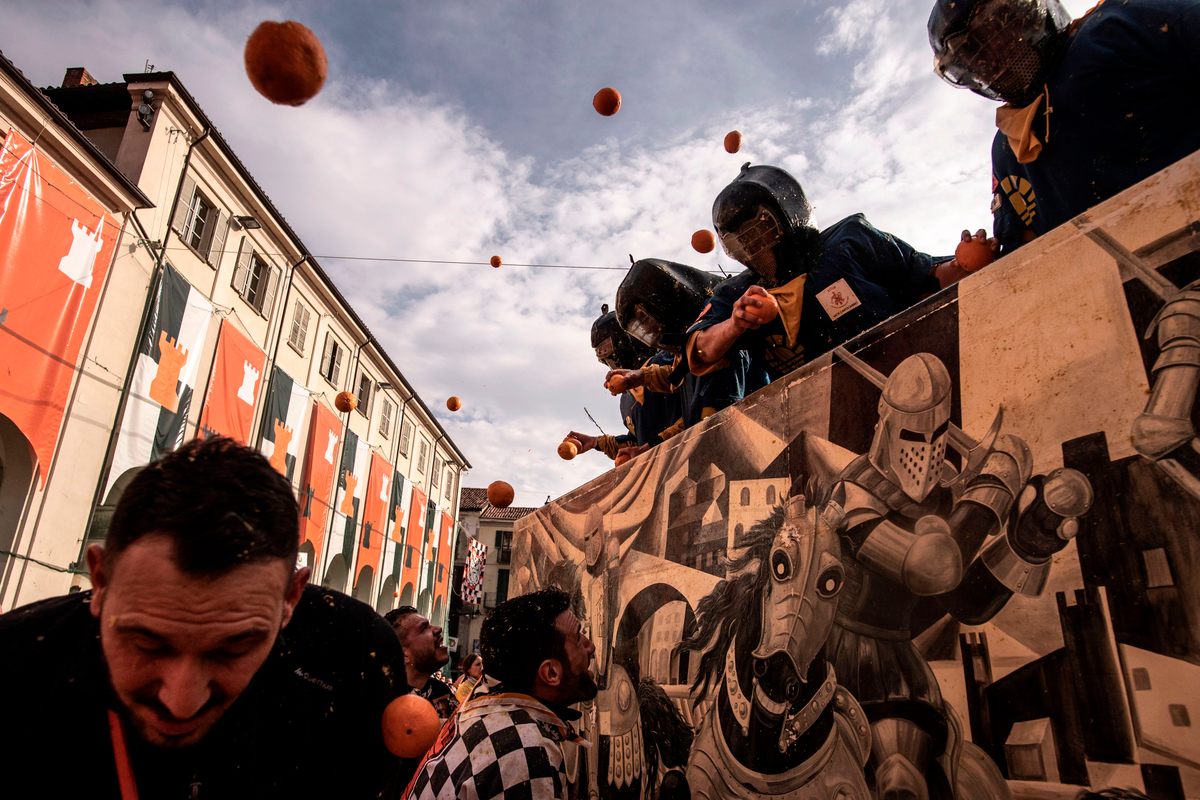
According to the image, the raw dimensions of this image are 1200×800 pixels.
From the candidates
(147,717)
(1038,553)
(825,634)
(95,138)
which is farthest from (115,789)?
(95,138)

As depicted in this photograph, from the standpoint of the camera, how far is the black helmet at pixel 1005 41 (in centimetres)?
257

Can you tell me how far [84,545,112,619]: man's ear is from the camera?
4.86 ft

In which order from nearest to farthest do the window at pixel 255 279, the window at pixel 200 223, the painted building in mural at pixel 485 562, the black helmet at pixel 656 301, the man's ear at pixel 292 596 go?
the man's ear at pixel 292 596
the black helmet at pixel 656 301
the window at pixel 200 223
the window at pixel 255 279
the painted building in mural at pixel 485 562

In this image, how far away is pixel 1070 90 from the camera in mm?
2422

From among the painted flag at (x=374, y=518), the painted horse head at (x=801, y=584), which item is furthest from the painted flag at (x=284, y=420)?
the painted horse head at (x=801, y=584)

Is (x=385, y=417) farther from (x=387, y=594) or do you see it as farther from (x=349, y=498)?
(x=387, y=594)

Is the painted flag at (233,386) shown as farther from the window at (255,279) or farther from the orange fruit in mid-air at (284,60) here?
the orange fruit in mid-air at (284,60)

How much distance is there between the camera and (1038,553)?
1592mm

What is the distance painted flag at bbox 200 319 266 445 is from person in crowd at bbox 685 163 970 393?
46.7 ft

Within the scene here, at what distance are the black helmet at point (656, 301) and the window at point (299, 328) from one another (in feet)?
57.4

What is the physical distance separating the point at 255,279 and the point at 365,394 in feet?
26.2

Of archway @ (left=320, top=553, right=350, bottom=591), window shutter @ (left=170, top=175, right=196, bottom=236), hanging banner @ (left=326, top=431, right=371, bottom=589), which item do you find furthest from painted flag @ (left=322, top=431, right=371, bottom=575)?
window shutter @ (left=170, top=175, right=196, bottom=236)

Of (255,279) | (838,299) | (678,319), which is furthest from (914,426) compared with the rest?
(255,279)

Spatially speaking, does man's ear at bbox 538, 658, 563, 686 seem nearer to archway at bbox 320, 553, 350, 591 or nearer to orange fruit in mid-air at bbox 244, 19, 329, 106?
orange fruit in mid-air at bbox 244, 19, 329, 106
